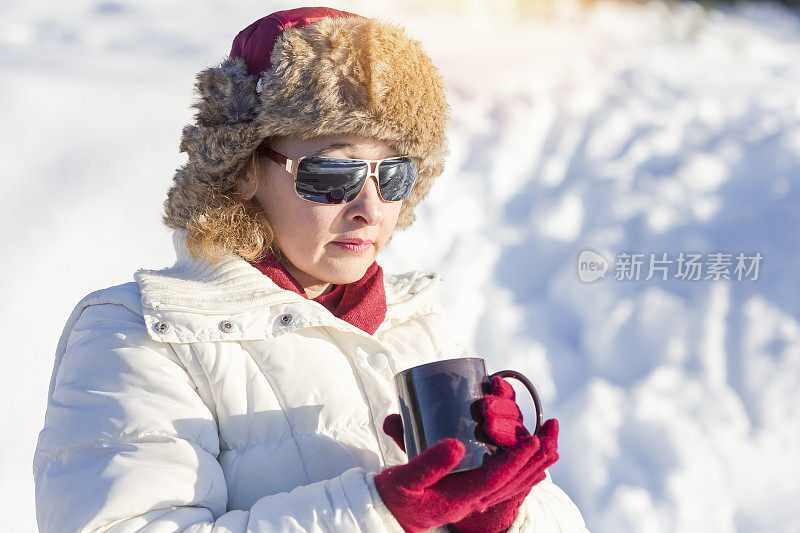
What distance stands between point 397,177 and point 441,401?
2.02 ft

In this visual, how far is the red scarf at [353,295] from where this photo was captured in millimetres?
1802

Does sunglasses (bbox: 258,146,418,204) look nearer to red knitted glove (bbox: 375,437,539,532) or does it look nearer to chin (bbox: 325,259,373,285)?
chin (bbox: 325,259,373,285)

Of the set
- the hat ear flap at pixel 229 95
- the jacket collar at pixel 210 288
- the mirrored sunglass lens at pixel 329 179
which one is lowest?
the jacket collar at pixel 210 288

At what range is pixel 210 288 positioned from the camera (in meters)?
1.68

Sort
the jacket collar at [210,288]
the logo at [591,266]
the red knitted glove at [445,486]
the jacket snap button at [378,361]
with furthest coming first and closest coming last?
the logo at [591,266], the jacket snap button at [378,361], the jacket collar at [210,288], the red knitted glove at [445,486]

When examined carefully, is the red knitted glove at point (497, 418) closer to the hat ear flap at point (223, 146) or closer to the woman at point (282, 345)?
the woman at point (282, 345)

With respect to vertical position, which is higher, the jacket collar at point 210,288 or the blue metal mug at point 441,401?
the jacket collar at point 210,288

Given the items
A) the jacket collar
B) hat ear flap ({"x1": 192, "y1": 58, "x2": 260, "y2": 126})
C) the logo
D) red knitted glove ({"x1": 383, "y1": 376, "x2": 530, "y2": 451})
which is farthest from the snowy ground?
red knitted glove ({"x1": 383, "y1": 376, "x2": 530, "y2": 451})

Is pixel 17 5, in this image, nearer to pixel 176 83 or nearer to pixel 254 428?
pixel 176 83

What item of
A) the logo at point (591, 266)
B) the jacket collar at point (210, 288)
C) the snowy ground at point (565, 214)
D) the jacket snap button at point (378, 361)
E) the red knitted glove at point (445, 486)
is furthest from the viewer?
the logo at point (591, 266)

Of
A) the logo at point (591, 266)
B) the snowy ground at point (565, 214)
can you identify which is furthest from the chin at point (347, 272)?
the logo at point (591, 266)

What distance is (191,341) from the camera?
5.13ft

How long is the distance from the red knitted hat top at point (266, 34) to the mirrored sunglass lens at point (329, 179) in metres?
0.27

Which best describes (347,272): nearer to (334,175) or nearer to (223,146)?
(334,175)
